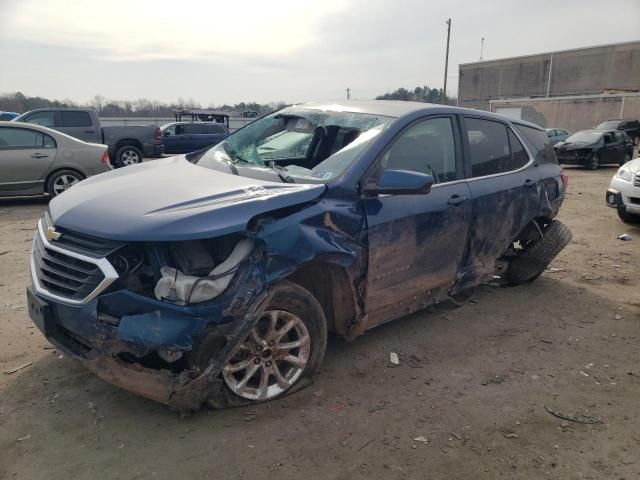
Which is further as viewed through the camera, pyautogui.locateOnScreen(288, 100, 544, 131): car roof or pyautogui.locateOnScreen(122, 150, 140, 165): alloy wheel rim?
pyautogui.locateOnScreen(122, 150, 140, 165): alloy wheel rim

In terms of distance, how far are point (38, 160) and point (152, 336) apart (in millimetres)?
7831

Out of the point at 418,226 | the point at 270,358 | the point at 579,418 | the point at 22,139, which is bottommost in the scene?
the point at 579,418

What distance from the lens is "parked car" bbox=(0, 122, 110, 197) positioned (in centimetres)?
857

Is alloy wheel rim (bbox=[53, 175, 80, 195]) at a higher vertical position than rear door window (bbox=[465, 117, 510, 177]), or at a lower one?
lower

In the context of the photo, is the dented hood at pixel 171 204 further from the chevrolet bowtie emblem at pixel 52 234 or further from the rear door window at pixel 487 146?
the rear door window at pixel 487 146

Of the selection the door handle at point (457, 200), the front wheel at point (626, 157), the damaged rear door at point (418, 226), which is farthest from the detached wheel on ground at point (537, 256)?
the front wheel at point (626, 157)

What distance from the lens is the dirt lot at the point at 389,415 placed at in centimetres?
249

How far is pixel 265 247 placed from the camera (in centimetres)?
268

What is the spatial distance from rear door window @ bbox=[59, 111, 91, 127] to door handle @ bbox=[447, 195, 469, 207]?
1238cm

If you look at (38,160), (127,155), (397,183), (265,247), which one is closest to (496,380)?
(397,183)

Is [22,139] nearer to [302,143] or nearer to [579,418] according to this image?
[302,143]

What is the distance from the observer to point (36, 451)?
2527mm

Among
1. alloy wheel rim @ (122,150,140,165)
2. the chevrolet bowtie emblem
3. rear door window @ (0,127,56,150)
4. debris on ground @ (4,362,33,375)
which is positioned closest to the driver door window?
the chevrolet bowtie emblem

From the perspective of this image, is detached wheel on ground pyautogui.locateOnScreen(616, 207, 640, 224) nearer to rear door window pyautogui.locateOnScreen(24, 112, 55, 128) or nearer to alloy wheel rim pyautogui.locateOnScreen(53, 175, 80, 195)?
alloy wheel rim pyautogui.locateOnScreen(53, 175, 80, 195)
